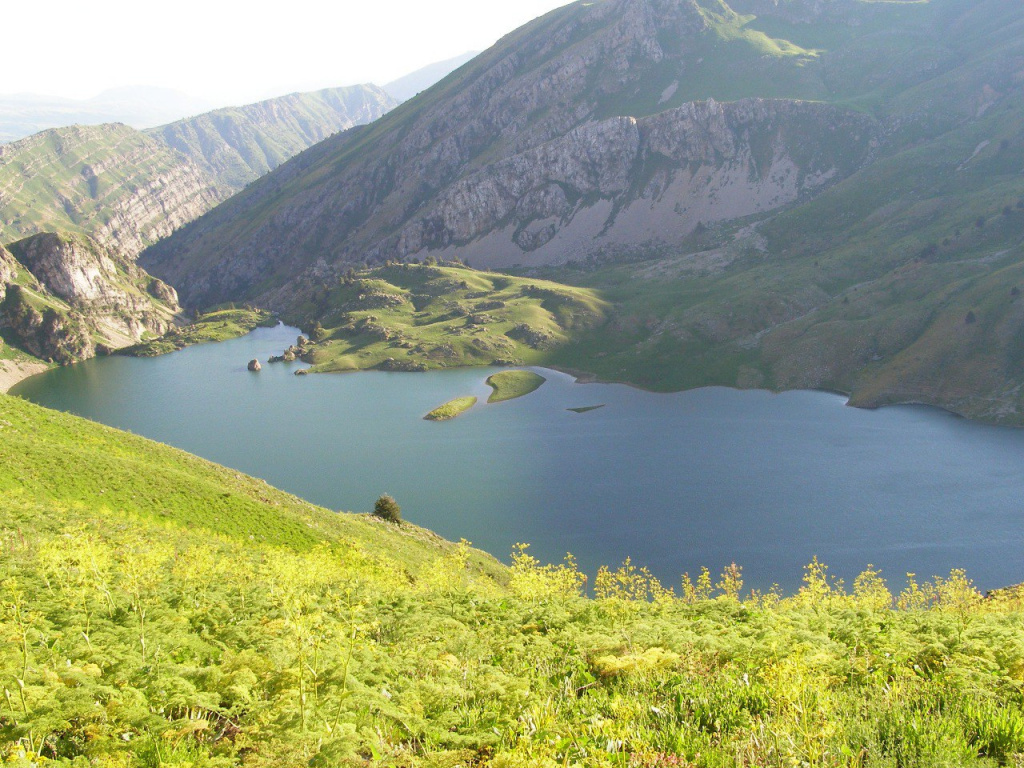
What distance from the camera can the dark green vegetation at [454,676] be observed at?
13539mm

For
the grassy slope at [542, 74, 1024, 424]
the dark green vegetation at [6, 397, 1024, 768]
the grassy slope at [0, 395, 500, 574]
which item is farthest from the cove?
the dark green vegetation at [6, 397, 1024, 768]

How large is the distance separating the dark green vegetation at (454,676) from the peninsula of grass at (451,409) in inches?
4180

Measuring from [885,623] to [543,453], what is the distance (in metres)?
89.7

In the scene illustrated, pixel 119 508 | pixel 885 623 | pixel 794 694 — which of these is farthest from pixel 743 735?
pixel 119 508

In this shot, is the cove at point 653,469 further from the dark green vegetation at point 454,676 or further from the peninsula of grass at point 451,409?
the dark green vegetation at point 454,676

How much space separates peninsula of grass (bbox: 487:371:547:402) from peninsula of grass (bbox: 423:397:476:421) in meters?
6.47

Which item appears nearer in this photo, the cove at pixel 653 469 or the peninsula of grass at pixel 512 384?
the cove at pixel 653 469

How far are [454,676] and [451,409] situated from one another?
414 ft

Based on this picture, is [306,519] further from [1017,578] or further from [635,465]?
[1017,578]

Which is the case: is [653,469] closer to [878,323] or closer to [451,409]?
[451,409]

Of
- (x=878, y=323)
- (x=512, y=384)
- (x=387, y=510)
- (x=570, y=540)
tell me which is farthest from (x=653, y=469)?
(x=878, y=323)

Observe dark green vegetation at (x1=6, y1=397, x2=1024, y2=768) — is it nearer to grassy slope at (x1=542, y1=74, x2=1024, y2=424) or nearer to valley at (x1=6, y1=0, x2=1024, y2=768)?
valley at (x1=6, y1=0, x2=1024, y2=768)

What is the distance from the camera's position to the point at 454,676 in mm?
19250

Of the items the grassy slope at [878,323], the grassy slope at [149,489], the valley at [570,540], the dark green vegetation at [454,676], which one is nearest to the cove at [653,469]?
the valley at [570,540]
